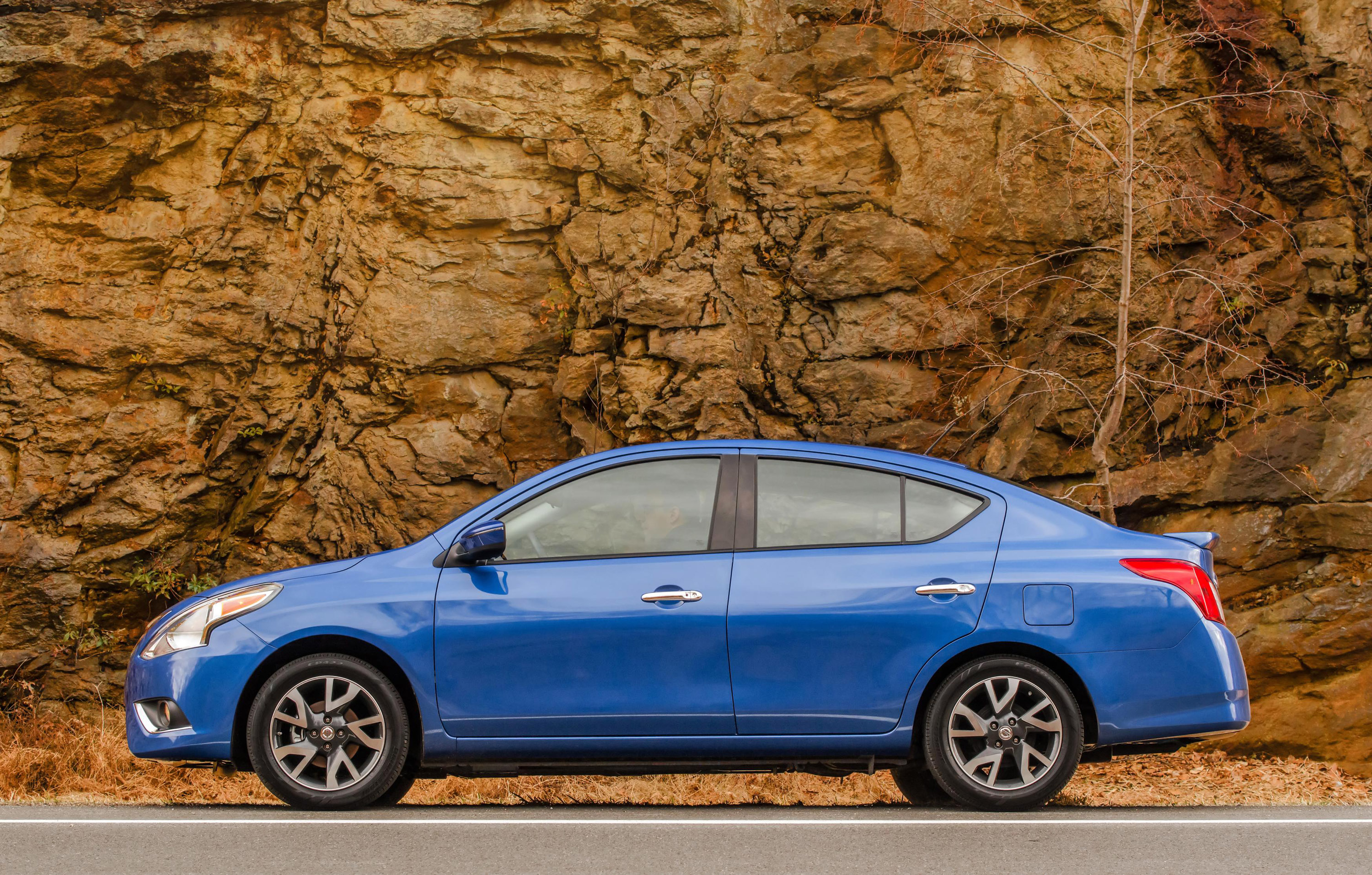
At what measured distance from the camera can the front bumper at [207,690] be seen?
5434 millimetres

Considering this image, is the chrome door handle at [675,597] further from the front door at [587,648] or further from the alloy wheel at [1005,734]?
the alloy wheel at [1005,734]

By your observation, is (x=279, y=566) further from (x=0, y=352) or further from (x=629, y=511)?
(x=629, y=511)

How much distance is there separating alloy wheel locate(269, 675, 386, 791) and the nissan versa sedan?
0.01 m

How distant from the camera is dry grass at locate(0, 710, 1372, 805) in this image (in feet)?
25.3

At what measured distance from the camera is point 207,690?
17.9 ft

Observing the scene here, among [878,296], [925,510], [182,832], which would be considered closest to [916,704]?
[925,510]

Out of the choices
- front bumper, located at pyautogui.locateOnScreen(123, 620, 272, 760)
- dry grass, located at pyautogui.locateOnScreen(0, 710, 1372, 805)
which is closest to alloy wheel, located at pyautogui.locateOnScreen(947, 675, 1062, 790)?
dry grass, located at pyautogui.locateOnScreen(0, 710, 1372, 805)

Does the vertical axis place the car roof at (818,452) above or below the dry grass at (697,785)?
above

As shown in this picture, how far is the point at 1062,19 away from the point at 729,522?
24.1 ft

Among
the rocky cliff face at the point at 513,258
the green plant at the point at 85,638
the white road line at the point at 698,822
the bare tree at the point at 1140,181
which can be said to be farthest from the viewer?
the rocky cliff face at the point at 513,258

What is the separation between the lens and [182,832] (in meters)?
5.06

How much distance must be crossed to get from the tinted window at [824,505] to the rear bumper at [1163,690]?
44.9 inches

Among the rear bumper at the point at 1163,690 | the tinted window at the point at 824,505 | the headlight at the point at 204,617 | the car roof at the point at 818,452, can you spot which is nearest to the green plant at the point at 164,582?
the headlight at the point at 204,617

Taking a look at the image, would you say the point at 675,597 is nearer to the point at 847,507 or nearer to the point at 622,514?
the point at 622,514
